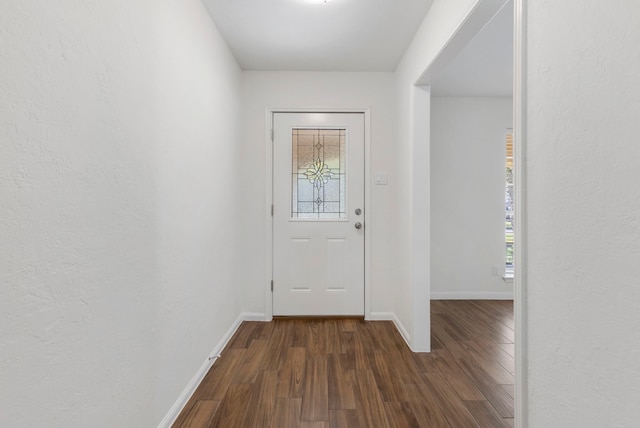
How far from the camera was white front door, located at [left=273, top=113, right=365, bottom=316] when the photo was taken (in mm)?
3121

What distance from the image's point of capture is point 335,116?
3.11 m

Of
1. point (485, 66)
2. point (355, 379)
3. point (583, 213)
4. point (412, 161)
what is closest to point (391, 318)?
point (355, 379)

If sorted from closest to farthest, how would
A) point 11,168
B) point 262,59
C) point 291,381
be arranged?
point 11,168
point 291,381
point 262,59

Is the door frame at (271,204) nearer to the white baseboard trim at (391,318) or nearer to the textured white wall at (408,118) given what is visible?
the white baseboard trim at (391,318)

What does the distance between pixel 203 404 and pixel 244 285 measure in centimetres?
139

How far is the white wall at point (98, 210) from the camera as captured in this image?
0.81 m

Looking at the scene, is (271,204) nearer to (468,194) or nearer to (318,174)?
(318,174)

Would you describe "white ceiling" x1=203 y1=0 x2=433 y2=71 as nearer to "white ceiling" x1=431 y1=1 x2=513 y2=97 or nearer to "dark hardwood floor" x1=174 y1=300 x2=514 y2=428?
"white ceiling" x1=431 y1=1 x2=513 y2=97

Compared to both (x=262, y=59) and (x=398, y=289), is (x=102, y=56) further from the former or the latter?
(x=398, y=289)

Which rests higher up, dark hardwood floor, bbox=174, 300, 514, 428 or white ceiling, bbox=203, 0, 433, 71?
white ceiling, bbox=203, 0, 433, 71

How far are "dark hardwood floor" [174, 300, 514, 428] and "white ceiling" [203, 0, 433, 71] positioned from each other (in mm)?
2360

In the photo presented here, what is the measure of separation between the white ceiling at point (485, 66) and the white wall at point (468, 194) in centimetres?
22

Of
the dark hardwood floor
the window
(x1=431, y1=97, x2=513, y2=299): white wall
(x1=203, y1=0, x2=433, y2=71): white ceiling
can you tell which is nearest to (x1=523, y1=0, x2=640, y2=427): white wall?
the dark hardwood floor

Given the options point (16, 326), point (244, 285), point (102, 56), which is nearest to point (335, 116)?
point (244, 285)
